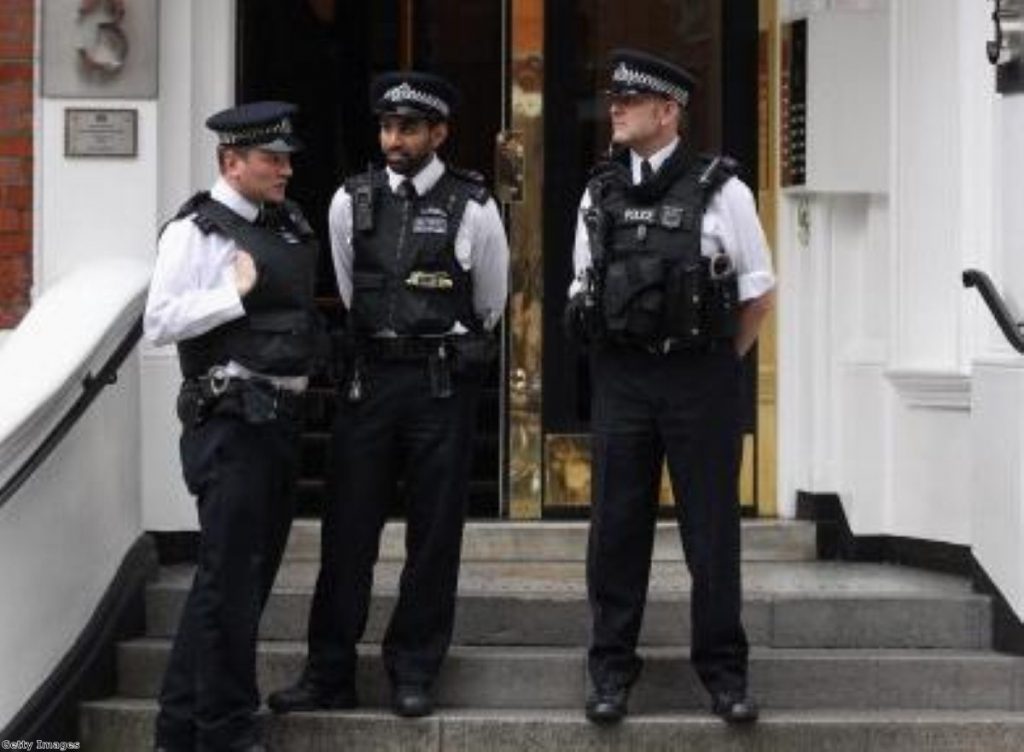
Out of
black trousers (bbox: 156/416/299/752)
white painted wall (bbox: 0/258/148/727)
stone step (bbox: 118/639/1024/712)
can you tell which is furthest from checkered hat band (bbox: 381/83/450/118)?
stone step (bbox: 118/639/1024/712)

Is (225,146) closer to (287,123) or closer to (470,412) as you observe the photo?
(287,123)

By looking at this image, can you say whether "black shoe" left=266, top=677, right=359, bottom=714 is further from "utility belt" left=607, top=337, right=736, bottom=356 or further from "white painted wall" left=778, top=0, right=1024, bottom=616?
"white painted wall" left=778, top=0, right=1024, bottom=616

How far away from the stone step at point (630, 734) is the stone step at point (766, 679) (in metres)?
0.13

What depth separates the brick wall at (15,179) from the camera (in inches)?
279

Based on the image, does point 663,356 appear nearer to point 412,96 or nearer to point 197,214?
point 412,96

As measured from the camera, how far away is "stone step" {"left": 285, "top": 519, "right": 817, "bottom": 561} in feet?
24.2

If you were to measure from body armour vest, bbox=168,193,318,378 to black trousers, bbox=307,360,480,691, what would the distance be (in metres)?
0.34

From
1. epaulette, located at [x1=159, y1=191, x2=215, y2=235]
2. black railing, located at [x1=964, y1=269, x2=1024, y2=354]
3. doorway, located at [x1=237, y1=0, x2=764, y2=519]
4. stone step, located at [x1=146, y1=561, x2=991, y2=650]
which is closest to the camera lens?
epaulette, located at [x1=159, y1=191, x2=215, y2=235]

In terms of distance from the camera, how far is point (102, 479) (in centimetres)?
636

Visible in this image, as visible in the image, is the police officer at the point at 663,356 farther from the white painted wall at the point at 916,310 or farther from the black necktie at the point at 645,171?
the white painted wall at the point at 916,310

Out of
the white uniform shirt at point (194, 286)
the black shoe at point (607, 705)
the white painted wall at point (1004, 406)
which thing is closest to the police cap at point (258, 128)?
the white uniform shirt at point (194, 286)

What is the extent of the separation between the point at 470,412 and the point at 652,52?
243 cm

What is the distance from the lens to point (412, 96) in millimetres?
5781

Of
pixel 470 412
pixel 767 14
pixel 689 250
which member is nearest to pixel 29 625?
pixel 470 412
